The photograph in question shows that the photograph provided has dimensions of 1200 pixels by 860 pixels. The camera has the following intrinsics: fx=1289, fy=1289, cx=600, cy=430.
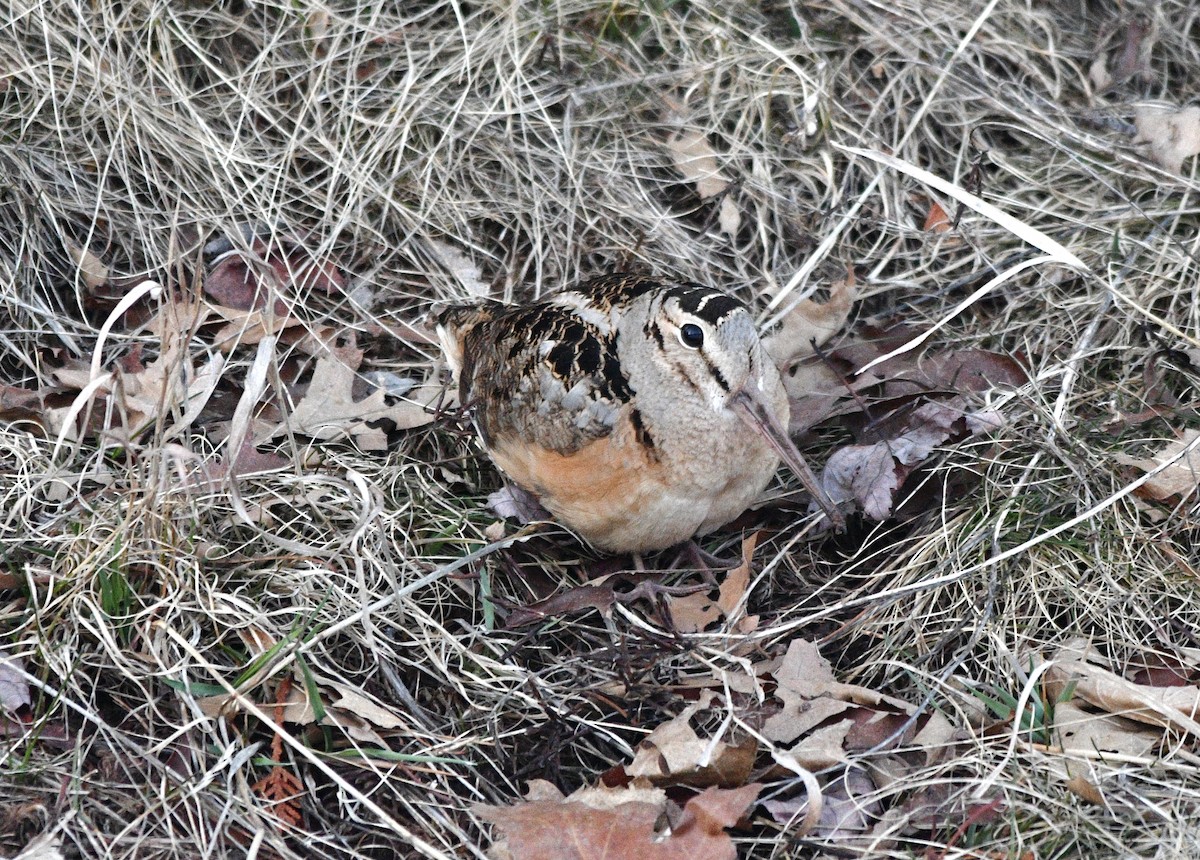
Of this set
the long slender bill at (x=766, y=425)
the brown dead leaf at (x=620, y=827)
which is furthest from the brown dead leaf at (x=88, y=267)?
the brown dead leaf at (x=620, y=827)

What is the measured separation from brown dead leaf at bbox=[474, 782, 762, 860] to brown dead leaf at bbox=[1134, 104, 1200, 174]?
2.86m

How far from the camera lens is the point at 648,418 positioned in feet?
11.4

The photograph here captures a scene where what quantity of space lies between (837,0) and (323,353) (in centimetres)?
239

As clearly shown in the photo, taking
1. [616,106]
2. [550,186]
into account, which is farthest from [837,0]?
[550,186]

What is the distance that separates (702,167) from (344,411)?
1.60 metres

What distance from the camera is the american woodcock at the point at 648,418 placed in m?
3.47

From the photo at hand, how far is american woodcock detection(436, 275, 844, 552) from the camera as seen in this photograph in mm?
Result: 3467

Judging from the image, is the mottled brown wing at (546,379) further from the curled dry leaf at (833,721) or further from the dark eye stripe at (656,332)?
the curled dry leaf at (833,721)

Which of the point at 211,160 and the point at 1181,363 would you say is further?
the point at 211,160

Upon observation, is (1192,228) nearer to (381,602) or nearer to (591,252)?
(591,252)

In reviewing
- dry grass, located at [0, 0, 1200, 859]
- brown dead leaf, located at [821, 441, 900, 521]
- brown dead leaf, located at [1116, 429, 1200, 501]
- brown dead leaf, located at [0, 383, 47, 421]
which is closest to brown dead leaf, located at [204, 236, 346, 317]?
dry grass, located at [0, 0, 1200, 859]

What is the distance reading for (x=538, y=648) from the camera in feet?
11.2

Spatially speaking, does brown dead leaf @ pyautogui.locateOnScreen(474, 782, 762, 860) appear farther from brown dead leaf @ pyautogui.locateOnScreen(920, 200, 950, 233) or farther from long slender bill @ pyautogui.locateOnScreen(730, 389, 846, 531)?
brown dead leaf @ pyautogui.locateOnScreen(920, 200, 950, 233)

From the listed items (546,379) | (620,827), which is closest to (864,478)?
(546,379)
